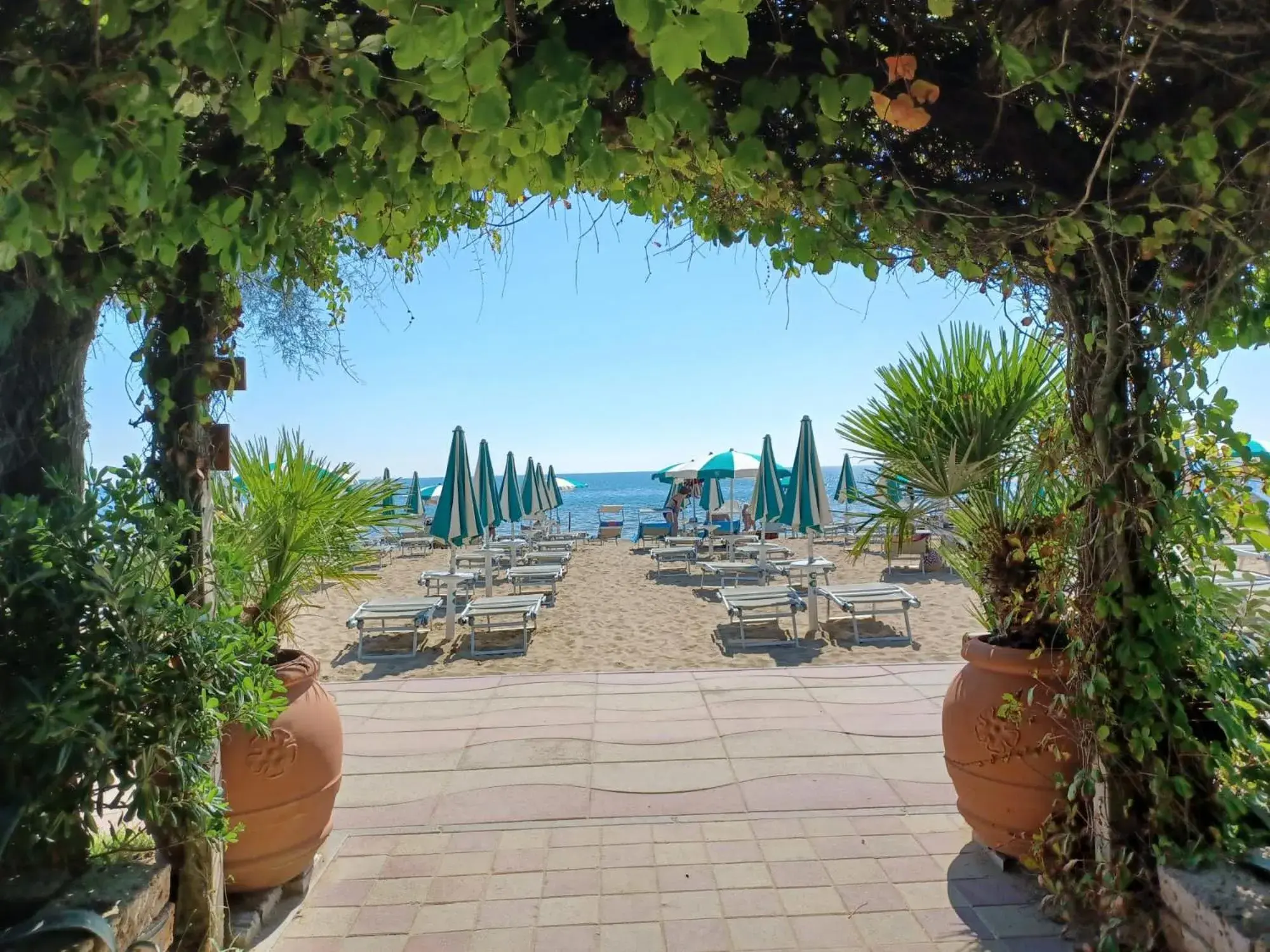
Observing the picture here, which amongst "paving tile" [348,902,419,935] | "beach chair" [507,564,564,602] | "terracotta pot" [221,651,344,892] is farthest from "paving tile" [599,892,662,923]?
"beach chair" [507,564,564,602]

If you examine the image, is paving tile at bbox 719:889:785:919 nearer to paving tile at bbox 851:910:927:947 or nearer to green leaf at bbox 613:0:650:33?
paving tile at bbox 851:910:927:947

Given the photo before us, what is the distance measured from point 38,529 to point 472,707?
3.47m

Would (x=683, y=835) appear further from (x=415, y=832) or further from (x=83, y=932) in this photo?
(x=83, y=932)

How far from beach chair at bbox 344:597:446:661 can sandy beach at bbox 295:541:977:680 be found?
0.49 feet

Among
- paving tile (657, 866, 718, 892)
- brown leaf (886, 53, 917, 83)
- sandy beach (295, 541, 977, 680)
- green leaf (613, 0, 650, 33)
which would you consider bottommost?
sandy beach (295, 541, 977, 680)

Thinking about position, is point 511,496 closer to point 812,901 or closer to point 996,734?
point 812,901

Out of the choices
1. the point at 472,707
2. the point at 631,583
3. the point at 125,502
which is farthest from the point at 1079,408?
the point at 631,583

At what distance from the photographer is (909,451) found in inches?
123

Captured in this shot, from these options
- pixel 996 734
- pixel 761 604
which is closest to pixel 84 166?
pixel 996 734

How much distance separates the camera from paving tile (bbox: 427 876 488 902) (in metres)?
2.79

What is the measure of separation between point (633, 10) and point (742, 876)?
2.92m

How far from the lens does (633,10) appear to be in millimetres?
1037

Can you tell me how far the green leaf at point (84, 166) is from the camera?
4.58 feet

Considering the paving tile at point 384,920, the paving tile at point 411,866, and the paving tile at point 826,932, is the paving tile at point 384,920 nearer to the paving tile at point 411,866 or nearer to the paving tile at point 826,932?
the paving tile at point 411,866
